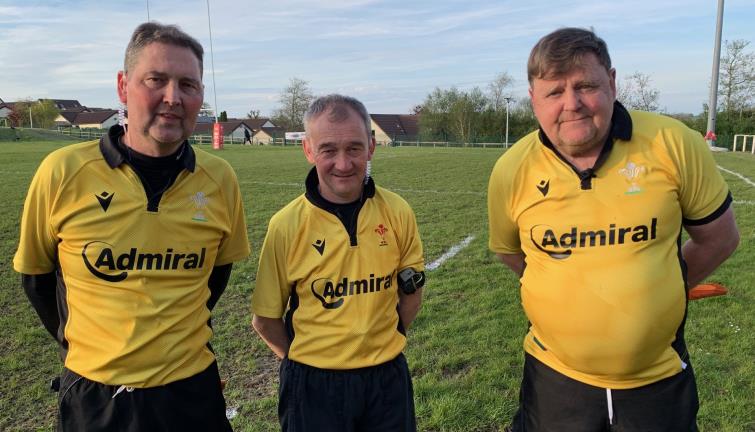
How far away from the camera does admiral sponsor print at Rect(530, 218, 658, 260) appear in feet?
6.82

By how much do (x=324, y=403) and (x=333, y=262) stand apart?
1.98 ft

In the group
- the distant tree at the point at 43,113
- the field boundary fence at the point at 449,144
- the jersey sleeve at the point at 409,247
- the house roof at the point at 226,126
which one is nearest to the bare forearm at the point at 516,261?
the jersey sleeve at the point at 409,247

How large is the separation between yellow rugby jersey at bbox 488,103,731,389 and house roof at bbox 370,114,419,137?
71.0 meters

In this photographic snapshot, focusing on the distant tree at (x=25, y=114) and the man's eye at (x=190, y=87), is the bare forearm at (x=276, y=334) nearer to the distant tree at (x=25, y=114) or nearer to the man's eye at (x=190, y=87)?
the man's eye at (x=190, y=87)

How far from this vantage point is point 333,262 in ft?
7.66

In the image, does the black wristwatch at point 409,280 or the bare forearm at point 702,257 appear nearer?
the bare forearm at point 702,257

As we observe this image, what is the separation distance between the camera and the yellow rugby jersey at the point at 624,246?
6.83ft

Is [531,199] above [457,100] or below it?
below

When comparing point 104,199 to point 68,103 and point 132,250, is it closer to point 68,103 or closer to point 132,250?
point 132,250

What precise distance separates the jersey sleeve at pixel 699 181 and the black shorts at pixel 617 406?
68 centimetres

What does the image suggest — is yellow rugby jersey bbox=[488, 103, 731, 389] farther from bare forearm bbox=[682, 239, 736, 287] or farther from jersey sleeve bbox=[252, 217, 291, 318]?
jersey sleeve bbox=[252, 217, 291, 318]

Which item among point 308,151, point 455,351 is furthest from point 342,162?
point 455,351

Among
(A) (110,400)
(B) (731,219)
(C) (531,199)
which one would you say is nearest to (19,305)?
(A) (110,400)

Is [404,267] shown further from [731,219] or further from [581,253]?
[731,219]
